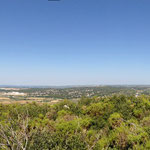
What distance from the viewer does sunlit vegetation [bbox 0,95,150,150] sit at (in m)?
12.7

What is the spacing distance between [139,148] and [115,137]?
21.5ft

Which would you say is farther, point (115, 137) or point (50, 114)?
point (50, 114)

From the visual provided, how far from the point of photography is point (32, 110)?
48.8 m

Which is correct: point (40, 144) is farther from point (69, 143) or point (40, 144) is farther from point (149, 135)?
point (149, 135)

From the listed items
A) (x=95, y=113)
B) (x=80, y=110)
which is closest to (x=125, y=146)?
(x=95, y=113)

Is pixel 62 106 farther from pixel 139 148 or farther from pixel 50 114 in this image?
pixel 139 148

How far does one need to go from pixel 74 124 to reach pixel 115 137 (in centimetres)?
802

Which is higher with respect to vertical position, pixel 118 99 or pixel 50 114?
pixel 118 99

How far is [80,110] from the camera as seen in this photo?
161 feet

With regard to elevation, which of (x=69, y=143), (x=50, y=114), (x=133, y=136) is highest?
(x=69, y=143)

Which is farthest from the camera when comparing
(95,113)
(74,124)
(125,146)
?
(95,113)

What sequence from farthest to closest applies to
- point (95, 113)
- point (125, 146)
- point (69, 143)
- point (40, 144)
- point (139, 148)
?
1. point (95, 113)
2. point (125, 146)
3. point (139, 148)
4. point (69, 143)
5. point (40, 144)

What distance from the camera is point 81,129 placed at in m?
26.0

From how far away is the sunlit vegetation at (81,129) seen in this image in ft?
41.5
